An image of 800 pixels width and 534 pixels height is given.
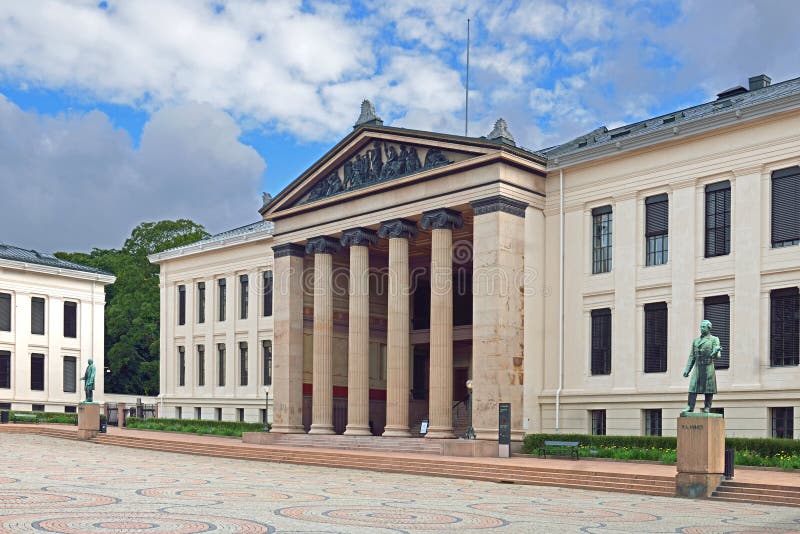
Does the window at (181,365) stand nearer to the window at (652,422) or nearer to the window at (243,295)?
the window at (243,295)

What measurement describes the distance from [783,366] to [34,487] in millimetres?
24969

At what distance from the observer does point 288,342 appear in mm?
50188

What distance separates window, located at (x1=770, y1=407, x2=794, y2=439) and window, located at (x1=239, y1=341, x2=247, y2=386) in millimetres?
34905

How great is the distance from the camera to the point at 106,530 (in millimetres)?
15227

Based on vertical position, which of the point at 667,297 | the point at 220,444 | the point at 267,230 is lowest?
the point at 220,444

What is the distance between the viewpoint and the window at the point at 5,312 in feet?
228

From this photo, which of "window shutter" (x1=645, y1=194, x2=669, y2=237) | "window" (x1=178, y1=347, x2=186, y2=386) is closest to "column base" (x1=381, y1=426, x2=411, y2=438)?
"window shutter" (x1=645, y1=194, x2=669, y2=237)

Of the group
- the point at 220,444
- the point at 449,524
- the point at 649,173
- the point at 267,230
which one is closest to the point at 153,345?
the point at 267,230

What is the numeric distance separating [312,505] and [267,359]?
1582 inches

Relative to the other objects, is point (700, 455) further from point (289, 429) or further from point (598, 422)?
point (289, 429)

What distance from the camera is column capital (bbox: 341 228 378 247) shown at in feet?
153

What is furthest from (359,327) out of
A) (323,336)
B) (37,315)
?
(37,315)

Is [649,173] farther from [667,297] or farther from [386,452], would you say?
[386,452]

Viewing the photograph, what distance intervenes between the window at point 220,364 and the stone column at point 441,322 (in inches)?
959
